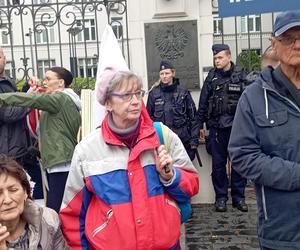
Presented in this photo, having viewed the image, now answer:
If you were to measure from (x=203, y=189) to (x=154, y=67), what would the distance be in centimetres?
172

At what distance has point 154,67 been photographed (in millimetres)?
6695

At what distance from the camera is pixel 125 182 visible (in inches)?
107

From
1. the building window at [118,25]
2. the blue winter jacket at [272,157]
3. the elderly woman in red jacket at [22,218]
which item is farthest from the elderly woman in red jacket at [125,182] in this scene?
the building window at [118,25]

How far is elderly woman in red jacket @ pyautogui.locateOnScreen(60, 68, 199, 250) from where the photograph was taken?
8.87 feet

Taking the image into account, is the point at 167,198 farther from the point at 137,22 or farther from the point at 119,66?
the point at 137,22

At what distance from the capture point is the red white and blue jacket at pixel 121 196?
8.87ft

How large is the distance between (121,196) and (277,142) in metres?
0.83

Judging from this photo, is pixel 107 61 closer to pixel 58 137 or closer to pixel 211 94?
pixel 58 137

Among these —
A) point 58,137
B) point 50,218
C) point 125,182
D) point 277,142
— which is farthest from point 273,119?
point 58,137

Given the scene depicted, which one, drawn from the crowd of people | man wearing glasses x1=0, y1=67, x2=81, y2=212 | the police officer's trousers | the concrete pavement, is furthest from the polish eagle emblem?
the crowd of people

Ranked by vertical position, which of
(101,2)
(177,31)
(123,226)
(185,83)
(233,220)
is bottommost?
(233,220)

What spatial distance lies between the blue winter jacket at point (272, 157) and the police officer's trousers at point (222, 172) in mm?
3671

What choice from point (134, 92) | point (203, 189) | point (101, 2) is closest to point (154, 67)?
point (101, 2)

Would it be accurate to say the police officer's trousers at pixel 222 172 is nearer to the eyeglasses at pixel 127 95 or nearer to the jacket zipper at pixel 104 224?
the eyeglasses at pixel 127 95
